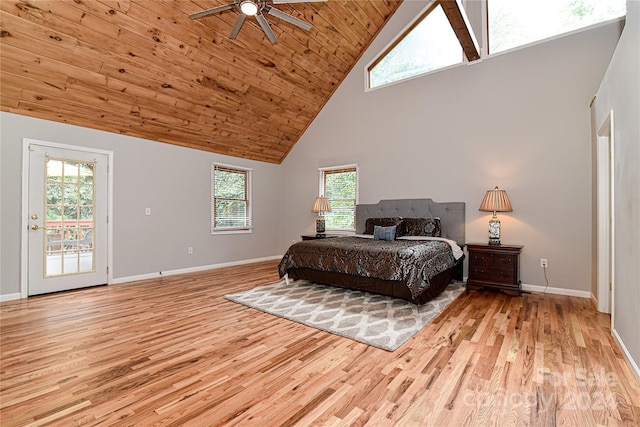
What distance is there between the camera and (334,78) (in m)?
5.95

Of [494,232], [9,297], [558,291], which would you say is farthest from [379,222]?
[9,297]

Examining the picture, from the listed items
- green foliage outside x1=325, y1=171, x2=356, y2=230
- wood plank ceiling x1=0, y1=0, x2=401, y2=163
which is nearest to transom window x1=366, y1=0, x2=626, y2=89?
wood plank ceiling x1=0, y1=0, x2=401, y2=163

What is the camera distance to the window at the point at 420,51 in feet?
15.9

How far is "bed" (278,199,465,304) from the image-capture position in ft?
10.6

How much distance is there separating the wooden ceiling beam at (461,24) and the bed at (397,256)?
215 centimetres

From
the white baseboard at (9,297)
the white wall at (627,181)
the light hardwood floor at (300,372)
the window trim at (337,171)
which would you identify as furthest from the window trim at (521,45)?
the white baseboard at (9,297)

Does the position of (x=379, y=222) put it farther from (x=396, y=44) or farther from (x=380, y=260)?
(x=396, y=44)

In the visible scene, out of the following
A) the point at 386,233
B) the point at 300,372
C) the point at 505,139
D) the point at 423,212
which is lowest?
the point at 300,372

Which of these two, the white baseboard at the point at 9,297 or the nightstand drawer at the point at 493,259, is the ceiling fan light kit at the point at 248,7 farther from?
the white baseboard at the point at 9,297

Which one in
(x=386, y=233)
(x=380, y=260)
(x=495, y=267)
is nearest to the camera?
(x=380, y=260)

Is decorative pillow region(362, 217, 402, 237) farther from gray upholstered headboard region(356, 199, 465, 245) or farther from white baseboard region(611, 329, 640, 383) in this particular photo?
white baseboard region(611, 329, 640, 383)

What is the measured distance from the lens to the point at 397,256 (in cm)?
325

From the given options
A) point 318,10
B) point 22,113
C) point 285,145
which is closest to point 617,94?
point 318,10

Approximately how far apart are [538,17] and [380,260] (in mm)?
4045
